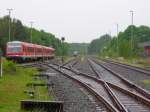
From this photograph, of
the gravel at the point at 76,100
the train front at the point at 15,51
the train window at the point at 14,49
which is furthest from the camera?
the train window at the point at 14,49

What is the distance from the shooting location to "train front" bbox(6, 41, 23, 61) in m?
60.2

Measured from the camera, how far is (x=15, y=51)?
60.5m

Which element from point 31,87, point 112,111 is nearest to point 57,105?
point 112,111

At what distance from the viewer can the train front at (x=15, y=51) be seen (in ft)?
197

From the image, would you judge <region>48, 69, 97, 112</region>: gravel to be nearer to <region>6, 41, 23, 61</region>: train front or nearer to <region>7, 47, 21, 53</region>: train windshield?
<region>6, 41, 23, 61</region>: train front

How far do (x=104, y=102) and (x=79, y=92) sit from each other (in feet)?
16.6

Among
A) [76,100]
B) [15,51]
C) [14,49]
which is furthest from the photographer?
[14,49]

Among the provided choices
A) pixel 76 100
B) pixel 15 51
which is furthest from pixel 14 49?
pixel 76 100

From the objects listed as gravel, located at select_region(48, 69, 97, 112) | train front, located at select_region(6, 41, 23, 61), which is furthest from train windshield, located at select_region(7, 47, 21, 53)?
gravel, located at select_region(48, 69, 97, 112)

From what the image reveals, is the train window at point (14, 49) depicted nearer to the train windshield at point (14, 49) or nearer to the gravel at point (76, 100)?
the train windshield at point (14, 49)

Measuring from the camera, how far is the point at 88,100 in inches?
736

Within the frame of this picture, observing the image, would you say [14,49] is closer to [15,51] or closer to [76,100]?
[15,51]

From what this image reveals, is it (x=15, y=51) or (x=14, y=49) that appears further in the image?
(x=14, y=49)

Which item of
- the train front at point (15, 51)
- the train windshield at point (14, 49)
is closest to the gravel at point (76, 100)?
the train front at point (15, 51)
